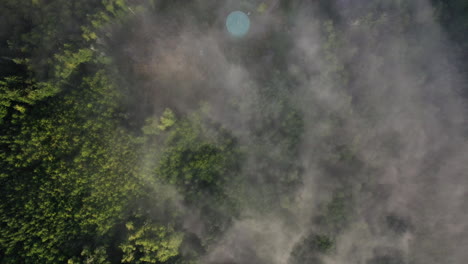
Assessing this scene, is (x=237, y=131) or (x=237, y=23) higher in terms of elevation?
(x=237, y=23)

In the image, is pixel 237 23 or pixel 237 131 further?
pixel 237 23

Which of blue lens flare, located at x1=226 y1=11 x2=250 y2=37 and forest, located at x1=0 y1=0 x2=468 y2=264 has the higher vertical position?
blue lens flare, located at x1=226 y1=11 x2=250 y2=37

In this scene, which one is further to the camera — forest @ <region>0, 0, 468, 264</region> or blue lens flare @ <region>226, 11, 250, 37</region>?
blue lens flare @ <region>226, 11, 250, 37</region>

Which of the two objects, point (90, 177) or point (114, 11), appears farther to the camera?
point (114, 11)

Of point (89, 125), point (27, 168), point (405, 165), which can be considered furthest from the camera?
point (405, 165)

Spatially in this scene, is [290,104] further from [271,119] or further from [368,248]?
[368,248]

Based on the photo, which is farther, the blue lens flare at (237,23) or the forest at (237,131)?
the blue lens flare at (237,23)

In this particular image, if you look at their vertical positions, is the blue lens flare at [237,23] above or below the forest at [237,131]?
A: above

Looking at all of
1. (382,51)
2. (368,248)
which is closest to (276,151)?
(368,248)
